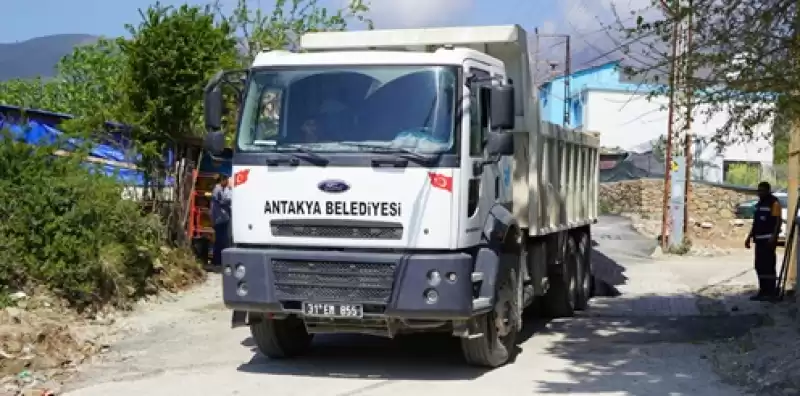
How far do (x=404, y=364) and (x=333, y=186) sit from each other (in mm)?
2154

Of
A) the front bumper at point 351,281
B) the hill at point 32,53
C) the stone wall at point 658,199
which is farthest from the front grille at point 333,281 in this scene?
the hill at point 32,53

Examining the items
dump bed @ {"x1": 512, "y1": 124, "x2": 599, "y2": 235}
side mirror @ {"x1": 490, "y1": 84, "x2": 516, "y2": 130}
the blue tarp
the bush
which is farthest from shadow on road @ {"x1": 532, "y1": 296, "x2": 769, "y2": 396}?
the blue tarp

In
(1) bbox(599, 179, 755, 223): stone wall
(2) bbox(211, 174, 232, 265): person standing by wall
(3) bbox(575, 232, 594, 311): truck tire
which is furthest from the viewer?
(1) bbox(599, 179, 755, 223): stone wall

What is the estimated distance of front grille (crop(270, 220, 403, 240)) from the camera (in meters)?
7.89

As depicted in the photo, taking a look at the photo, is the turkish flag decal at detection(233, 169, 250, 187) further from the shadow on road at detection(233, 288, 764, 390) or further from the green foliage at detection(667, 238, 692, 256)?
the green foliage at detection(667, 238, 692, 256)

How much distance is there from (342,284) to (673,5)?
4.41 metres

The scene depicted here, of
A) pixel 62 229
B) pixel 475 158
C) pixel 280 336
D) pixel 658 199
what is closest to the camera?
pixel 475 158

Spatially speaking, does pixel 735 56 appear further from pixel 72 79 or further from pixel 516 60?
pixel 72 79

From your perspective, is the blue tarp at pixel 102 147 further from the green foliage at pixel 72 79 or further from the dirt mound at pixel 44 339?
the green foliage at pixel 72 79

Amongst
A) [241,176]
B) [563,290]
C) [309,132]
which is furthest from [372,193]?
[563,290]

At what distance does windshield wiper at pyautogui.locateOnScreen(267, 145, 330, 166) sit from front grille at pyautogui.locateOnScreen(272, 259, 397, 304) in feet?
2.69

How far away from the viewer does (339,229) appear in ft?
26.2

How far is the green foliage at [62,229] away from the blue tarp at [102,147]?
414 mm

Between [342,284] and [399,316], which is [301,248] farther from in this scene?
[399,316]
